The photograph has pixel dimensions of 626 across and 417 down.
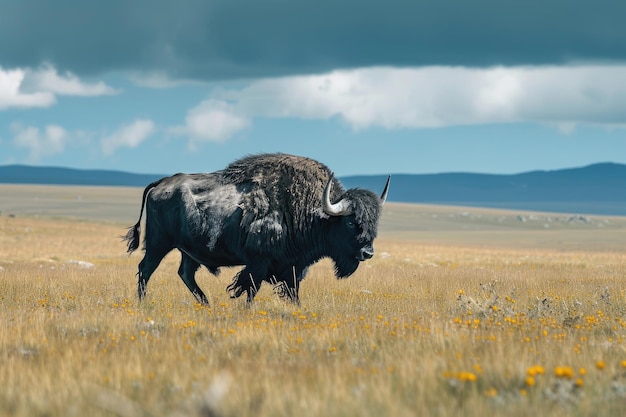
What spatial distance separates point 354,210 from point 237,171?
2.12 metres

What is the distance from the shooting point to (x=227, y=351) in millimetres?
8164

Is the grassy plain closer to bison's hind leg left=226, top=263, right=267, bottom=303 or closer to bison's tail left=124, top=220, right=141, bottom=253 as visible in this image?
bison's hind leg left=226, top=263, right=267, bottom=303

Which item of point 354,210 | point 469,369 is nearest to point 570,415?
point 469,369

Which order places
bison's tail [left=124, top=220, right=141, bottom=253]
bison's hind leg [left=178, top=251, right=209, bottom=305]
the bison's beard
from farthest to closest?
bison's tail [left=124, top=220, right=141, bottom=253] < bison's hind leg [left=178, top=251, right=209, bottom=305] < the bison's beard

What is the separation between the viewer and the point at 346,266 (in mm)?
13648

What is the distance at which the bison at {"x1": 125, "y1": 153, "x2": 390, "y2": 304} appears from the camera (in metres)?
13.2

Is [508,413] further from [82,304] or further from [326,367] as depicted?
[82,304]

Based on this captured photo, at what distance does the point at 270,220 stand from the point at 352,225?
124 cm

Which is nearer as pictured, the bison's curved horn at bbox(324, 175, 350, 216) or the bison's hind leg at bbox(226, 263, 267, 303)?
the bison's curved horn at bbox(324, 175, 350, 216)

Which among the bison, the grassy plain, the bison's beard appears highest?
the bison

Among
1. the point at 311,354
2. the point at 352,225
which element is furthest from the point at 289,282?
the point at 311,354

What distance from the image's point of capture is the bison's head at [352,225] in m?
Result: 13.0

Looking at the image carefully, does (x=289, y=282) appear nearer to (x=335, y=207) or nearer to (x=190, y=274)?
(x=335, y=207)

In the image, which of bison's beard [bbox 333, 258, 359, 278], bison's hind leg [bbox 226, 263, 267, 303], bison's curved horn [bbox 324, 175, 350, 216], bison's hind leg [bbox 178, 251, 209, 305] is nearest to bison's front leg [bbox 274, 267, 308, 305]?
bison's hind leg [bbox 226, 263, 267, 303]
